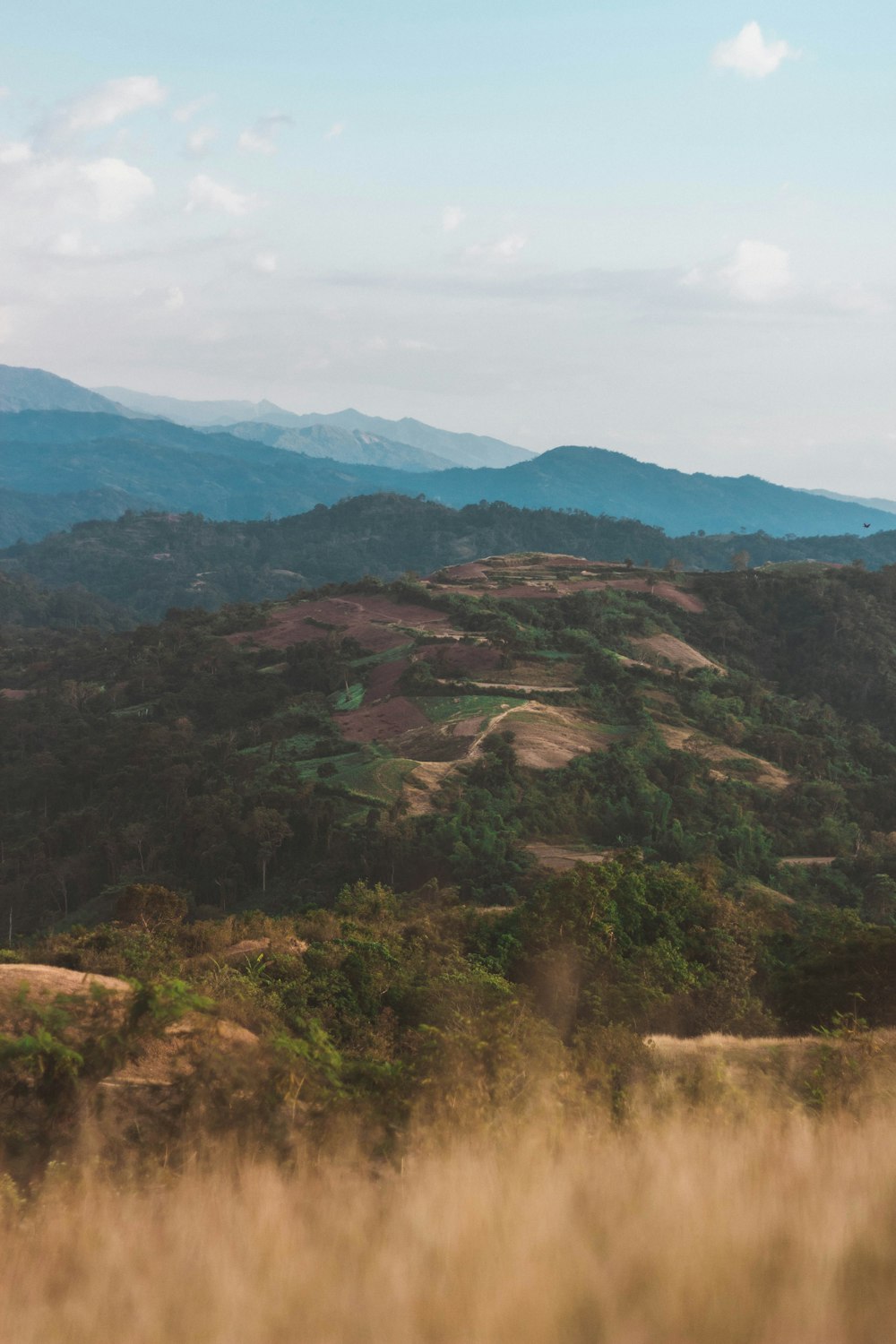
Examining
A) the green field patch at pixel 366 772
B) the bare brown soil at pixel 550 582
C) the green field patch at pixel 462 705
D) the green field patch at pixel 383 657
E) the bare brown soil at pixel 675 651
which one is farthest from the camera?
the bare brown soil at pixel 550 582

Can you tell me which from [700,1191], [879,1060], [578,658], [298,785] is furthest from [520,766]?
[700,1191]

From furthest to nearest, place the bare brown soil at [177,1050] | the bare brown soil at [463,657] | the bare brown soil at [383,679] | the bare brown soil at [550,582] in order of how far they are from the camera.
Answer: the bare brown soil at [550,582] < the bare brown soil at [463,657] < the bare brown soil at [383,679] < the bare brown soil at [177,1050]

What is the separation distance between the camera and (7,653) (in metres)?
47.2

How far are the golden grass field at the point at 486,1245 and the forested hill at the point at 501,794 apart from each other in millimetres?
1558

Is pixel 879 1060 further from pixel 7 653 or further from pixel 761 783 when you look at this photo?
pixel 7 653

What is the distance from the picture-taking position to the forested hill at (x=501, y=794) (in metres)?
7.25

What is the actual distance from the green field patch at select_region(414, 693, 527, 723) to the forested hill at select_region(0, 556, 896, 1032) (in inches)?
5.3

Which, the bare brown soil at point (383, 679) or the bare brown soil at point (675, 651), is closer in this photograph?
the bare brown soil at point (383, 679)

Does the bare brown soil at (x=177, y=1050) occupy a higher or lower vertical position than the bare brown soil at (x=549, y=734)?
higher

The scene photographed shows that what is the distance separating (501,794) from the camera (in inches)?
757

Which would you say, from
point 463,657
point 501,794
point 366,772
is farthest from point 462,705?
point 501,794

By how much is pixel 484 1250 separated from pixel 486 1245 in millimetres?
24

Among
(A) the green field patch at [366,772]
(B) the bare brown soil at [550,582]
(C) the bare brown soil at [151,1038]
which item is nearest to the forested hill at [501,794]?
(A) the green field patch at [366,772]

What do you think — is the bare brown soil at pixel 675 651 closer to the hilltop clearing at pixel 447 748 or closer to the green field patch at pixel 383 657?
the hilltop clearing at pixel 447 748
